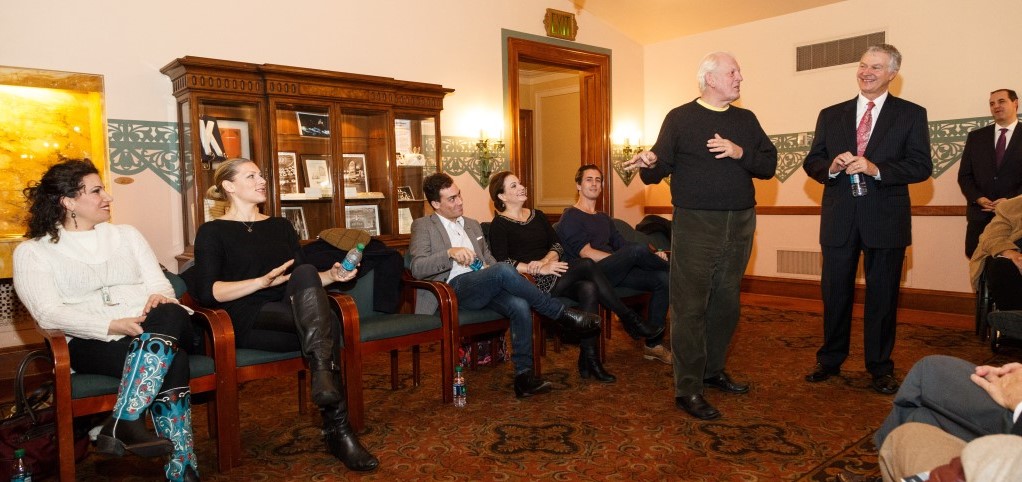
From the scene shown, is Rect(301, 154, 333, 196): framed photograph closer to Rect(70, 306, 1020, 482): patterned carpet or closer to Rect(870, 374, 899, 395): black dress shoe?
Rect(70, 306, 1020, 482): patterned carpet

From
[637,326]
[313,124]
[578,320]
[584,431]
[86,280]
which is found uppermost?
[313,124]

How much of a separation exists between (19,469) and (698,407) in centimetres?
250

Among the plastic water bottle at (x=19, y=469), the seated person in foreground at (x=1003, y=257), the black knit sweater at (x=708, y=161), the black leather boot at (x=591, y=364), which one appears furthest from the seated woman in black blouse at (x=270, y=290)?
the seated person in foreground at (x=1003, y=257)

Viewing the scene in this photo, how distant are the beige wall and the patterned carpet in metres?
1.71

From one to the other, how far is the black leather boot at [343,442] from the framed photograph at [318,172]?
234 cm

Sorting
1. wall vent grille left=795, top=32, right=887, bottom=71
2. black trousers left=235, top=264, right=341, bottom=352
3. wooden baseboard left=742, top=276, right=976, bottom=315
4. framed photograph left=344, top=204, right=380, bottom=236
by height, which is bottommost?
wooden baseboard left=742, top=276, right=976, bottom=315

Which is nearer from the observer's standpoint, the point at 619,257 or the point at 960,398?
the point at 960,398

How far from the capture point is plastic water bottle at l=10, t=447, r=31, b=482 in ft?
7.23

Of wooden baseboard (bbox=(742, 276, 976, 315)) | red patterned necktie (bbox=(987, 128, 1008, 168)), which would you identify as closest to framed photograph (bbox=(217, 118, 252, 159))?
wooden baseboard (bbox=(742, 276, 976, 315))

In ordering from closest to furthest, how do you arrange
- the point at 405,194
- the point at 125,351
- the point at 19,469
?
the point at 19,469, the point at 125,351, the point at 405,194

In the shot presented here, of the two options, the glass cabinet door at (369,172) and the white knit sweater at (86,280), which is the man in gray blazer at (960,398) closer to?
the white knit sweater at (86,280)

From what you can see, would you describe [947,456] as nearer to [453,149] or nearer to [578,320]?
[578,320]

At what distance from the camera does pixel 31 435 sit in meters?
2.27

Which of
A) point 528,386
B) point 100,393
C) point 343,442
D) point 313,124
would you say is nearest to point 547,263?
point 528,386
